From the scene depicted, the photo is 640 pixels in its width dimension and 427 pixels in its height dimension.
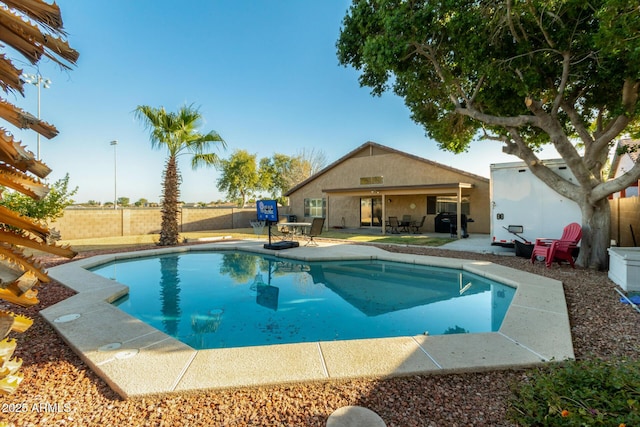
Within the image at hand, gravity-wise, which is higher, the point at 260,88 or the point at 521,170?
the point at 260,88

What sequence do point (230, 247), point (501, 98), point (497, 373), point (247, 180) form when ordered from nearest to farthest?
point (497, 373) → point (501, 98) → point (230, 247) → point (247, 180)

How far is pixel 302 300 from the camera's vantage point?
621cm

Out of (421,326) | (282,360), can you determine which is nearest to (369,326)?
(421,326)

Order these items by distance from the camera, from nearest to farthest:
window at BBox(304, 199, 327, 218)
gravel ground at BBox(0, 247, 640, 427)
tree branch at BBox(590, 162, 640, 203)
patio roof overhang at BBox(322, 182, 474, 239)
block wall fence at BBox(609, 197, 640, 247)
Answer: gravel ground at BBox(0, 247, 640, 427), tree branch at BBox(590, 162, 640, 203), block wall fence at BBox(609, 197, 640, 247), patio roof overhang at BBox(322, 182, 474, 239), window at BBox(304, 199, 327, 218)

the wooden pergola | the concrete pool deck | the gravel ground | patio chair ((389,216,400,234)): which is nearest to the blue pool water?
the concrete pool deck

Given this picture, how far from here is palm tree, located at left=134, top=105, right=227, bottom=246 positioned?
11234 mm

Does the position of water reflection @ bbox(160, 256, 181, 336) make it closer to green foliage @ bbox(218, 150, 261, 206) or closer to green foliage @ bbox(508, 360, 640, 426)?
green foliage @ bbox(508, 360, 640, 426)

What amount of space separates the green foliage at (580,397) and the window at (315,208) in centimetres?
1931

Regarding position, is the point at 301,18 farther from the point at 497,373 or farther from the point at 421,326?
the point at 497,373

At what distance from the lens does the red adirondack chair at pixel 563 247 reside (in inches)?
307

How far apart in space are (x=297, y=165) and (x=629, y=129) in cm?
3173

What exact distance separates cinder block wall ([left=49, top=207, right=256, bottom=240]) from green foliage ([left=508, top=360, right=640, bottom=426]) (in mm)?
18245

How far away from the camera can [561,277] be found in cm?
675

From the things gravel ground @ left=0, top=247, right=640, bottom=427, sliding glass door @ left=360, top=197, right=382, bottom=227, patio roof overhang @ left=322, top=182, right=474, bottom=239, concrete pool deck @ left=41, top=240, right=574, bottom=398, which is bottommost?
gravel ground @ left=0, top=247, right=640, bottom=427
